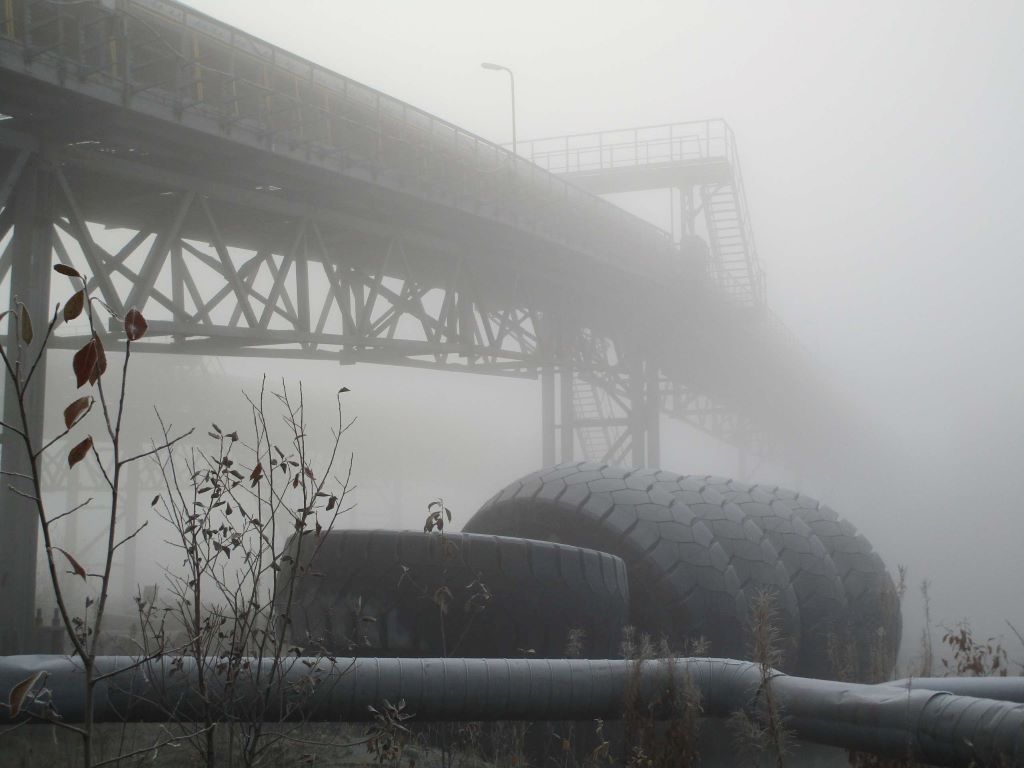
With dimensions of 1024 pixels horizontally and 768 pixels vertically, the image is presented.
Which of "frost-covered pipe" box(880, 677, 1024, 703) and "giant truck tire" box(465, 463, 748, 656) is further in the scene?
"giant truck tire" box(465, 463, 748, 656)

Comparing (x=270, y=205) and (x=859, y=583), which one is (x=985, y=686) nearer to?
(x=859, y=583)

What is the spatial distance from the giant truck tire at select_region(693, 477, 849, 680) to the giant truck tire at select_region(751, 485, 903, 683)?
0.18m

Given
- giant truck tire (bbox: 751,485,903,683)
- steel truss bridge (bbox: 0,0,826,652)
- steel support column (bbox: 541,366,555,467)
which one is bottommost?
giant truck tire (bbox: 751,485,903,683)

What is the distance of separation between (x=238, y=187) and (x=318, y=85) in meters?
2.05

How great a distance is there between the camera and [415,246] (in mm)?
19016

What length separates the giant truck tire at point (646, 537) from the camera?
7.35m

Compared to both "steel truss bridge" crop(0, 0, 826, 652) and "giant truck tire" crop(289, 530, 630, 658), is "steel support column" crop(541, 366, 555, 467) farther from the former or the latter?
"giant truck tire" crop(289, 530, 630, 658)

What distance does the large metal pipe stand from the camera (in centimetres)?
383

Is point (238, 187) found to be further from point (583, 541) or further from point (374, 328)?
point (583, 541)

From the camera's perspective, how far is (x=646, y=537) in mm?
7633

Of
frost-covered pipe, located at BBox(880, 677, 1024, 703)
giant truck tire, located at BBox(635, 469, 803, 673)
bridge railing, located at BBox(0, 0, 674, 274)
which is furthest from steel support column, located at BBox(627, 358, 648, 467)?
frost-covered pipe, located at BBox(880, 677, 1024, 703)

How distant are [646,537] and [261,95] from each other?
966cm

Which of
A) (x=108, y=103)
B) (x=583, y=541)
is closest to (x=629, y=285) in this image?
(x=108, y=103)

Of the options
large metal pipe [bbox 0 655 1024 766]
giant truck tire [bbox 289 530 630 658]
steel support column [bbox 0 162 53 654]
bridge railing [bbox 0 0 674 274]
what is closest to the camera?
large metal pipe [bbox 0 655 1024 766]
